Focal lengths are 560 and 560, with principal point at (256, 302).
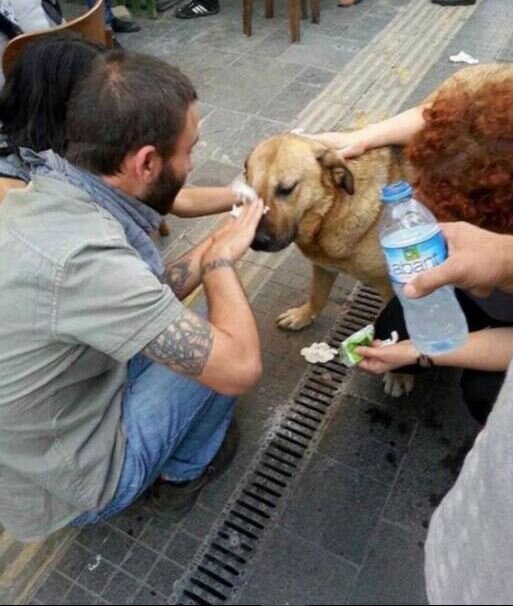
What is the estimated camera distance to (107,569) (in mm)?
2119

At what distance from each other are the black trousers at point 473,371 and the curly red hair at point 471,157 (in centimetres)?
66

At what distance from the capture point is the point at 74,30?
2.69 metres

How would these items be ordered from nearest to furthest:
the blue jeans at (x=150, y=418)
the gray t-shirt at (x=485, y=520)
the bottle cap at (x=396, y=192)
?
the gray t-shirt at (x=485, y=520) < the bottle cap at (x=396, y=192) < the blue jeans at (x=150, y=418)

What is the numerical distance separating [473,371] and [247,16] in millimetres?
5047

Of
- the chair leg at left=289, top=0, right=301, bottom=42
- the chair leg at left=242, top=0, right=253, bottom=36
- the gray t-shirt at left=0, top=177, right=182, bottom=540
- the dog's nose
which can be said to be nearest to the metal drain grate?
the gray t-shirt at left=0, top=177, right=182, bottom=540

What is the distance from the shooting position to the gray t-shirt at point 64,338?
1553mm

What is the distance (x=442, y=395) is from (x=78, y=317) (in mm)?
1991

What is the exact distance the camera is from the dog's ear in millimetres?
2566

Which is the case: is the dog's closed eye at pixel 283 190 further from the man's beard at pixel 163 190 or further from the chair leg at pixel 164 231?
the chair leg at pixel 164 231

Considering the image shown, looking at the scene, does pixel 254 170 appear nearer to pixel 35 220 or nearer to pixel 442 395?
pixel 35 220

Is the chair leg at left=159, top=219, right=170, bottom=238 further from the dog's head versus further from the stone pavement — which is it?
the dog's head

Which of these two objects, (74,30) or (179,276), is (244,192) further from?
(74,30)

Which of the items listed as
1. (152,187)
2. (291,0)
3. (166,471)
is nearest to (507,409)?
(152,187)

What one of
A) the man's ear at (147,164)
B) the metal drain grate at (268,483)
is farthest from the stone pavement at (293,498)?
the man's ear at (147,164)
